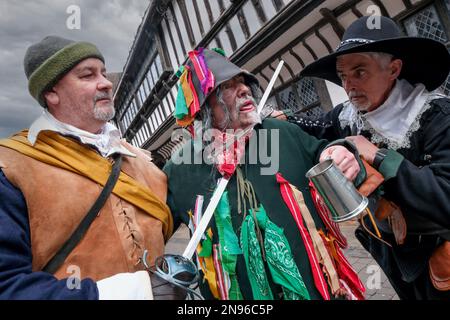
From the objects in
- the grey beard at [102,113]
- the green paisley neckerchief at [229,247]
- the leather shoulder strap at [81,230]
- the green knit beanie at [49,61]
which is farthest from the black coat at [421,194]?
the green knit beanie at [49,61]

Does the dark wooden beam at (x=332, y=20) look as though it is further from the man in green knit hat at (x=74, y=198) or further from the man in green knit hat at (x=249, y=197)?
the man in green knit hat at (x=74, y=198)

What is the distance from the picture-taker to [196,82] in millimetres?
2018

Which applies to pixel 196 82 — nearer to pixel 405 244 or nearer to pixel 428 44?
pixel 428 44

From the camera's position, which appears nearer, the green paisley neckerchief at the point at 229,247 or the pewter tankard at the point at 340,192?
the pewter tankard at the point at 340,192

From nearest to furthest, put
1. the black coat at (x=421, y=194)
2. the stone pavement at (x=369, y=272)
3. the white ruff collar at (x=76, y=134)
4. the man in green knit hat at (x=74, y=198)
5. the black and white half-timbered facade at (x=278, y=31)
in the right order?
1. the man in green knit hat at (x=74, y=198)
2. the black coat at (x=421, y=194)
3. the white ruff collar at (x=76, y=134)
4. the stone pavement at (x=369, y=272)
5. the black and white half-timbered facade at (x=278, y=31)

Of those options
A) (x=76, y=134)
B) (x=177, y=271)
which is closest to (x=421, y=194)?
(x=177, y=271)

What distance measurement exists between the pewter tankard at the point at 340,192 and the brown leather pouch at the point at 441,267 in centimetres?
68

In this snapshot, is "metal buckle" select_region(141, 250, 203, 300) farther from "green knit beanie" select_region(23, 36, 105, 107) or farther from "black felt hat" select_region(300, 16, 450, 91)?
"black felt hat" select_region(300, 16, 450, 91)

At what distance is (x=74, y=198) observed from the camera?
138 centimetres

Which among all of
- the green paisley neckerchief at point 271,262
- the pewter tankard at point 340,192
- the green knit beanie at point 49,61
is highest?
the green knit beanie at point 49,61

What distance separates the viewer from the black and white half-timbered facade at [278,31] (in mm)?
4742

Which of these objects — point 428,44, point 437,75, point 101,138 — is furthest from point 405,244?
point 101,138

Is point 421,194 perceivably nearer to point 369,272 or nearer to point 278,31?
point 369,272

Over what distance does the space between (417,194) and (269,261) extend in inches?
30.3
